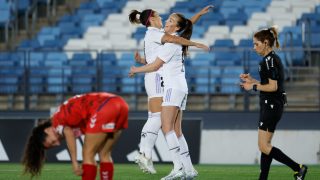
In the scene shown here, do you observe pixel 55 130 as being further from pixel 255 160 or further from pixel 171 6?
pixel 171 6

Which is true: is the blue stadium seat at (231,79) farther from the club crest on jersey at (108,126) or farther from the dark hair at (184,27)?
the club crest on jersey at (108,126)

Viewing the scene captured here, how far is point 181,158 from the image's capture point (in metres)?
11.5

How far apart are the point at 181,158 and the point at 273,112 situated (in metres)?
1.34

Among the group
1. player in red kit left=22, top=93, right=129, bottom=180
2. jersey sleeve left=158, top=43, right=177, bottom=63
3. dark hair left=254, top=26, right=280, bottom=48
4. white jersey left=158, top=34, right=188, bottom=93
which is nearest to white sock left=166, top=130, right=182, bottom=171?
white jersey left=158, top=34, right=188, bottom=93

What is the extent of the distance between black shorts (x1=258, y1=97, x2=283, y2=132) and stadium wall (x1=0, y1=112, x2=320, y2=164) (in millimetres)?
6120

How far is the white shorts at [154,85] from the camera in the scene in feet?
40.9

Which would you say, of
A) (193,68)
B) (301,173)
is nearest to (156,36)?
(301,173)

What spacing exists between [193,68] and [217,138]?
6.75 ft

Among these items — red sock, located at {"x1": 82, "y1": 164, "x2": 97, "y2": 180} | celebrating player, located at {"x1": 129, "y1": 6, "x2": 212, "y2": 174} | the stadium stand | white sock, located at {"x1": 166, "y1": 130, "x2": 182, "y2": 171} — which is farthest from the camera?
the stadium stand

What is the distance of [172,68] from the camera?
11.5 metres

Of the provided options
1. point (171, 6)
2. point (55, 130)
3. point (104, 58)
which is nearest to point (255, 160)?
point (104, 58)

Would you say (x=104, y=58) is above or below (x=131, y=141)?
above

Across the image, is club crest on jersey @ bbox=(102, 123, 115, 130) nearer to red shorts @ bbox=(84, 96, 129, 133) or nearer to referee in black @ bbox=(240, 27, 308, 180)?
red shorts @ bbox=(84, 96, 129, 133)

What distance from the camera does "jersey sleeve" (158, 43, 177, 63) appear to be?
1147 cm
